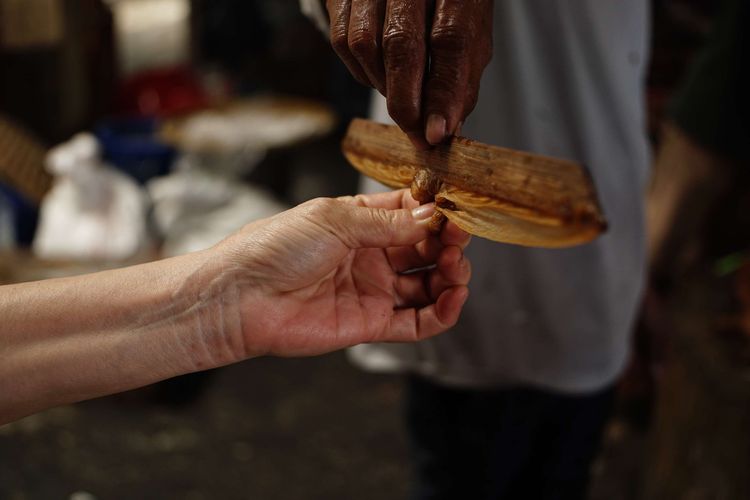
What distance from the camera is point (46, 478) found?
10.2 ft

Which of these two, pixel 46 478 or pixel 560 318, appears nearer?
pixel 560 318

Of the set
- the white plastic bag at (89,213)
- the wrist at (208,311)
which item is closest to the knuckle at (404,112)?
the wrist at (208,311)

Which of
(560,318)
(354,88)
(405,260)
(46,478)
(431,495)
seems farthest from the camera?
(354,88)

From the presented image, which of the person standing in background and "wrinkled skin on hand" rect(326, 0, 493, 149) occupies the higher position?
"wrinkled skin on hand" rect(326, 0, 493, 149)

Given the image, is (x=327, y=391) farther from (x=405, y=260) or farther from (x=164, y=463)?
(x=405, y=260)

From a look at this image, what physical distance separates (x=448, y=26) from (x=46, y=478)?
9.73 feet

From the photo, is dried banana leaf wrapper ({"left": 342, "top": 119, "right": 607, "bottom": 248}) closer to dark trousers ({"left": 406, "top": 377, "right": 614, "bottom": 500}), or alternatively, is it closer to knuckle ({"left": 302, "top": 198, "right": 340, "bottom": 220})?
knuckle ({"left": 302, "top": 198, "right": 340, "bottom": 220})

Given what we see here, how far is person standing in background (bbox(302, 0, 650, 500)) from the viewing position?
1.75m

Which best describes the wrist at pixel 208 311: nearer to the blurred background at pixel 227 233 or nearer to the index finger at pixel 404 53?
the index finger at pixel 404 53

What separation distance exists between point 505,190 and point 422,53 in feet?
0.76

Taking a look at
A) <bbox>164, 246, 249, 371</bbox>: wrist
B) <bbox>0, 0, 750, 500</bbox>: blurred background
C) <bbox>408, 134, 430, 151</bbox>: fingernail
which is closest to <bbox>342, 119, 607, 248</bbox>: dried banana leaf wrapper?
<bbox>408, 134, 430, 151</bbox>: fingernail

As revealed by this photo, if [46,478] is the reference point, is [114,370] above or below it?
above

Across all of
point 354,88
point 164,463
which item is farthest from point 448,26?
point 354,88

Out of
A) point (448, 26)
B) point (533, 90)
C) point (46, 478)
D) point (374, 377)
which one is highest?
point (448, 26)
